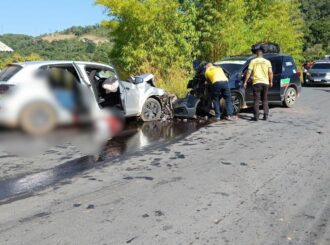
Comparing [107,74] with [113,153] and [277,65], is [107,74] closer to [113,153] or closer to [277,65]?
[113,153]

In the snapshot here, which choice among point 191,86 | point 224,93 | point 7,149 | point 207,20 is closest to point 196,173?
point 7,149

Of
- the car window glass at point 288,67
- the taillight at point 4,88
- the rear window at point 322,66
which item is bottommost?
the rear window at point 322,66

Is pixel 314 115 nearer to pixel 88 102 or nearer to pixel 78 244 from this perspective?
pixel 88 102

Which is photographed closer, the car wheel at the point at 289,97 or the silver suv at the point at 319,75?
→ the car wheel at the point at 289,97

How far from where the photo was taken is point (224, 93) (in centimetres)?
1127

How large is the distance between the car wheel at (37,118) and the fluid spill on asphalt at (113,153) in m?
0.97

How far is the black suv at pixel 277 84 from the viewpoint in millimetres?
12273

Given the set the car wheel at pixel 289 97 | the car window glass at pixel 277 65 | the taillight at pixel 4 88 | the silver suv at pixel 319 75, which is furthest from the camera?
the silver suv at pixel 319 75

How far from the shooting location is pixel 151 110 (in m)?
11.5

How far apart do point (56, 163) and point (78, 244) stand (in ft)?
10.2

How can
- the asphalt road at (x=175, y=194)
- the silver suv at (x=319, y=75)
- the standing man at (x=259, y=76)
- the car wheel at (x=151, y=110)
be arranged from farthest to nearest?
the silver suv at (x=319, y=75) < the car wheel at (x=151, y=110) < the standing man at (x=259, y=76) < the asphalt road at (x=175, y=194)

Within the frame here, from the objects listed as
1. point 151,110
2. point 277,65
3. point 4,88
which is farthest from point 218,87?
point 4,88

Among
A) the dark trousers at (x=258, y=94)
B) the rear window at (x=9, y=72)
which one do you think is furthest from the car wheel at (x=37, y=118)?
the dark trousers at (x=258, y=94)

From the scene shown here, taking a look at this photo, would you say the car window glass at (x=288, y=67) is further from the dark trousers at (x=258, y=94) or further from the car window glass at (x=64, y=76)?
the car window glass at (x=64, y=76)
